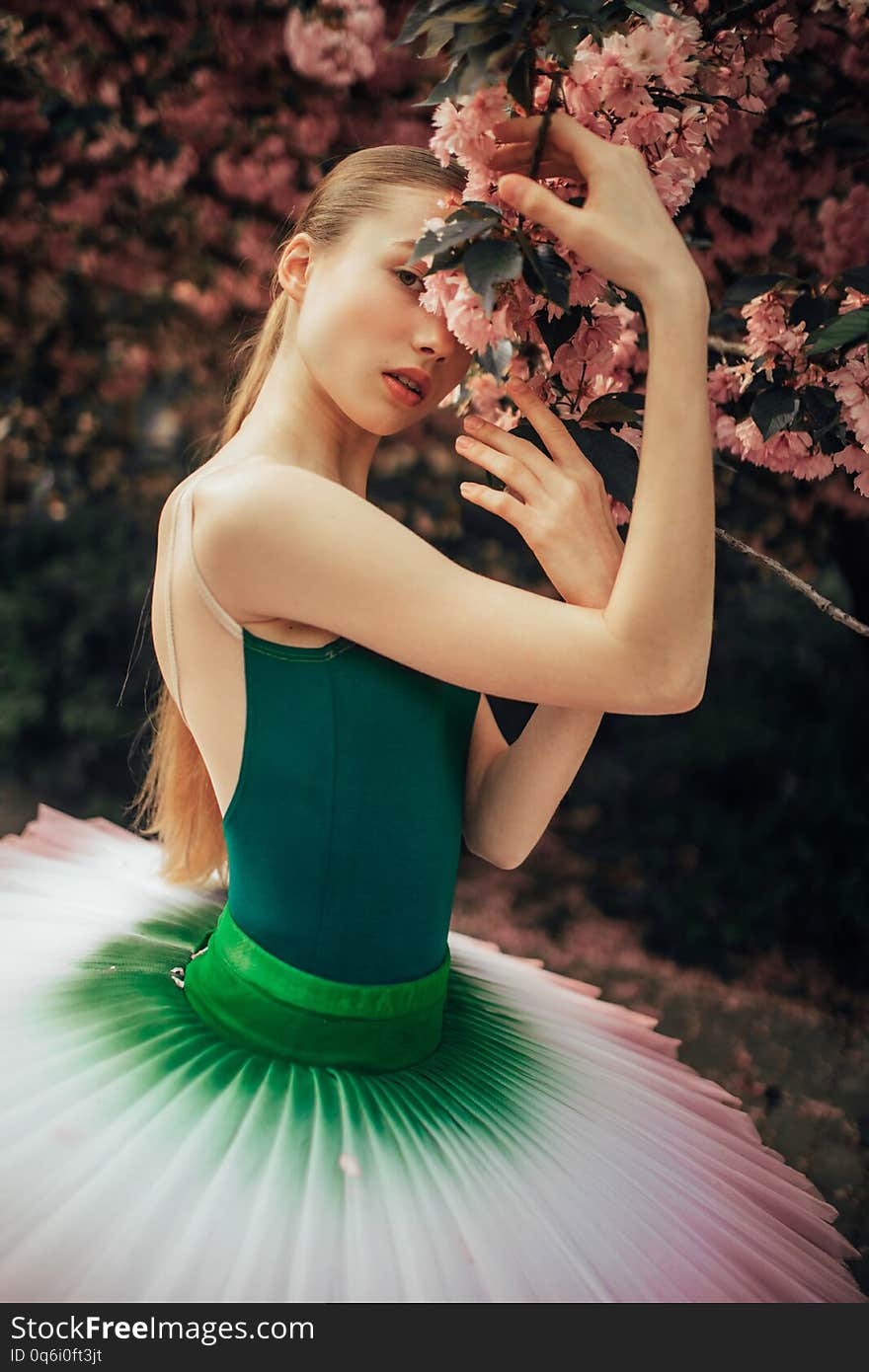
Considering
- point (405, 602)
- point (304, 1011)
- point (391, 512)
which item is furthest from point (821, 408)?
point (391, 512)

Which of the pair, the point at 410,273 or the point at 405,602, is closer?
the point at 405,602

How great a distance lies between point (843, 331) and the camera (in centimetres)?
139

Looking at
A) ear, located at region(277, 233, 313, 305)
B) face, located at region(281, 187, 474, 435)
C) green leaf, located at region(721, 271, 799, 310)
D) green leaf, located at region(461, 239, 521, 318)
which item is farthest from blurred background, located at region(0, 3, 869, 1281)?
green leaf, located at region(461, 239, 521, 318)

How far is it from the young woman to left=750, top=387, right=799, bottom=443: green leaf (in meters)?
0.35

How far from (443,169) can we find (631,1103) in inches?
52.4

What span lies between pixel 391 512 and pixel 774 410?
146 inches

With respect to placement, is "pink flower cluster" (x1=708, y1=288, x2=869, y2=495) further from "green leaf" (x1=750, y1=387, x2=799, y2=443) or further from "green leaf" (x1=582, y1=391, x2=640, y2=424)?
"green leaf" (x1=582, y1=391, x2=640, y2=424)

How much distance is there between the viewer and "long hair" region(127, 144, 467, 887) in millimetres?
1413

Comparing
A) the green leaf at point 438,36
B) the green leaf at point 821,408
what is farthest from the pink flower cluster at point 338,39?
the green leaf at point 821,408

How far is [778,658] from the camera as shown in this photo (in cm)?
535

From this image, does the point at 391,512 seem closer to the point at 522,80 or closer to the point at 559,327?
the point at 559,327

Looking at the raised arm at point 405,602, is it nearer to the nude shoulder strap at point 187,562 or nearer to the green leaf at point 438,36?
the nude shoulder strap at point 187,562

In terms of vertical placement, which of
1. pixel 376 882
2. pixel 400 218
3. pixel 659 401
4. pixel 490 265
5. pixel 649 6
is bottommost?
pixel 376 882
